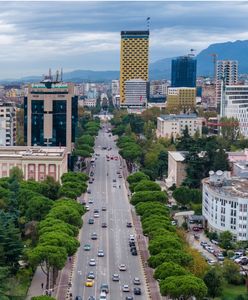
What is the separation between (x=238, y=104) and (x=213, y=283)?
59.3 metres

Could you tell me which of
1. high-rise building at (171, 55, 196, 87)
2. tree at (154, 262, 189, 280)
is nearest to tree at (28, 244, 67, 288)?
tree at (154, 262, 189, 280)

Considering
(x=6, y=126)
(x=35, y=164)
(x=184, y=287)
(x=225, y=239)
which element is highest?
(x=6, y=126)

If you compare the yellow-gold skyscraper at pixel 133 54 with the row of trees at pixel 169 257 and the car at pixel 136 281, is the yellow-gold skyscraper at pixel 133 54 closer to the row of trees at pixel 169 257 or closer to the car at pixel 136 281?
the row of trees at pixel 169 257

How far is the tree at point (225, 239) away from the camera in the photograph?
38.9 m

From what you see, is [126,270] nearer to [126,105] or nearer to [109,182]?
[109,182]

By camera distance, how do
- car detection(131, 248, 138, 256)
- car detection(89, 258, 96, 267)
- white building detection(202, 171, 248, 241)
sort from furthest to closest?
white building detection(202, 171, 248, 241) < car detection(131, 248, 138, 256) < car detection(89, 258, 96, 267)

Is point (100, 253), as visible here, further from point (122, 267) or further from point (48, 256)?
point (48, 256)

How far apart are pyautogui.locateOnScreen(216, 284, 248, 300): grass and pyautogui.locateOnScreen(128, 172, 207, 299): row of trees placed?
4.37 ft

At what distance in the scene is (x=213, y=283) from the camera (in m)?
29.9

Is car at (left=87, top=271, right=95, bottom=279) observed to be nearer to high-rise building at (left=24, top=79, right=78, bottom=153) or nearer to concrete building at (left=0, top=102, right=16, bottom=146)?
high-rise building at (left=24, top=79, right=78, bottom=153)

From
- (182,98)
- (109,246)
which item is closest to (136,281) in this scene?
(109,246)

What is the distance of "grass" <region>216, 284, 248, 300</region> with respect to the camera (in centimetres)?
2980

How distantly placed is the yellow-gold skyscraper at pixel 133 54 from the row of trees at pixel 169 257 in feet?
331

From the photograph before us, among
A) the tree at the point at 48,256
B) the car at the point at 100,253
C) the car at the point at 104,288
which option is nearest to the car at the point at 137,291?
the car at the point at 104,288
